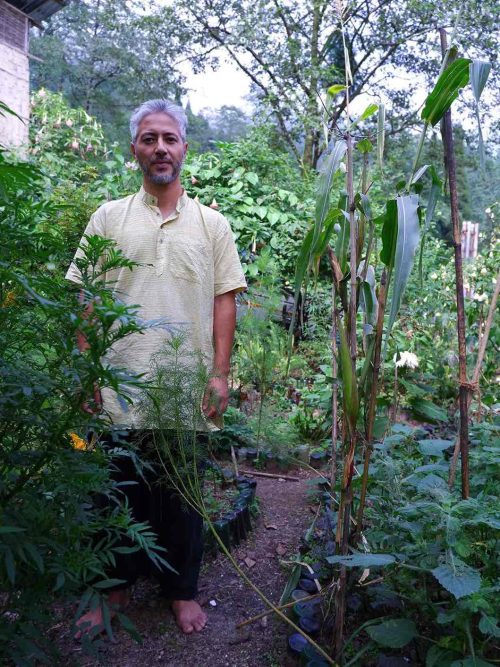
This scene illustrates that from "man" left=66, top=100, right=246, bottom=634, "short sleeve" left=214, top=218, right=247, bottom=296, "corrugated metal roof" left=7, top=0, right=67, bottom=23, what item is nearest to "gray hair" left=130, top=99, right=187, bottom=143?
"man" left=66, top=100, right=246, bottom=634

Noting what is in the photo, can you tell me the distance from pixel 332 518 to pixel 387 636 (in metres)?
0.76

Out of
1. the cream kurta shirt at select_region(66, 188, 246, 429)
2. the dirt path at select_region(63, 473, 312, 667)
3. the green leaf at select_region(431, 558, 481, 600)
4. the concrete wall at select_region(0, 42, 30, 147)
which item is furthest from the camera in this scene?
the concrete wall at select_region(0, 42, 30, 147)

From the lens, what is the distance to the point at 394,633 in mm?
1514

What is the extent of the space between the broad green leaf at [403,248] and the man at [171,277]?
893mm

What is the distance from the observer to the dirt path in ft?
6.32

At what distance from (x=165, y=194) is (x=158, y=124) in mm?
252

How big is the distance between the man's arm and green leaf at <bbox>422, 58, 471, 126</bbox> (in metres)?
1.00

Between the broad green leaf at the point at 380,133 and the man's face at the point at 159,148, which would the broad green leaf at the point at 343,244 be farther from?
the man's face at the point at 159,148

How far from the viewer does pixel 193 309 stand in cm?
213

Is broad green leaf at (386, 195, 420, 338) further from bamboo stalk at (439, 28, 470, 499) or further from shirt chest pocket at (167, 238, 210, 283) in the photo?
shirt chest pocket at (167, 238, 210, 283)

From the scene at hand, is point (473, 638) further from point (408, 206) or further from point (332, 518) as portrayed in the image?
point (408, 206)

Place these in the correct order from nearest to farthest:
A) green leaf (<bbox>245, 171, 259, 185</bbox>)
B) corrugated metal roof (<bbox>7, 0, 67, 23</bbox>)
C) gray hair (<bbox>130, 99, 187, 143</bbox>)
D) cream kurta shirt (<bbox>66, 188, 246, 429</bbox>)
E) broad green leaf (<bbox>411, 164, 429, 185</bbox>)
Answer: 1. broad green leaf (<bbox>411, 164, 429, 185</bbox>)
2. cream kurta shirt (<bbox>66, 188, 246, 429</bbox>)
3. gray hair (<bbox>130, 99, 187, 143</bbox>)
4. green leaf (<bbox>245, 171, 259, 185</bbox>)
5. corrugated metal roof (<bbox>7, 0, 67, 23</bbox>)

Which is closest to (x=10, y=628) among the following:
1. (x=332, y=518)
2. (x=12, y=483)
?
(x=12, y=483)

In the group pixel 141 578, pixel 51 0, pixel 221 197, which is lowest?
pixel 141 578
